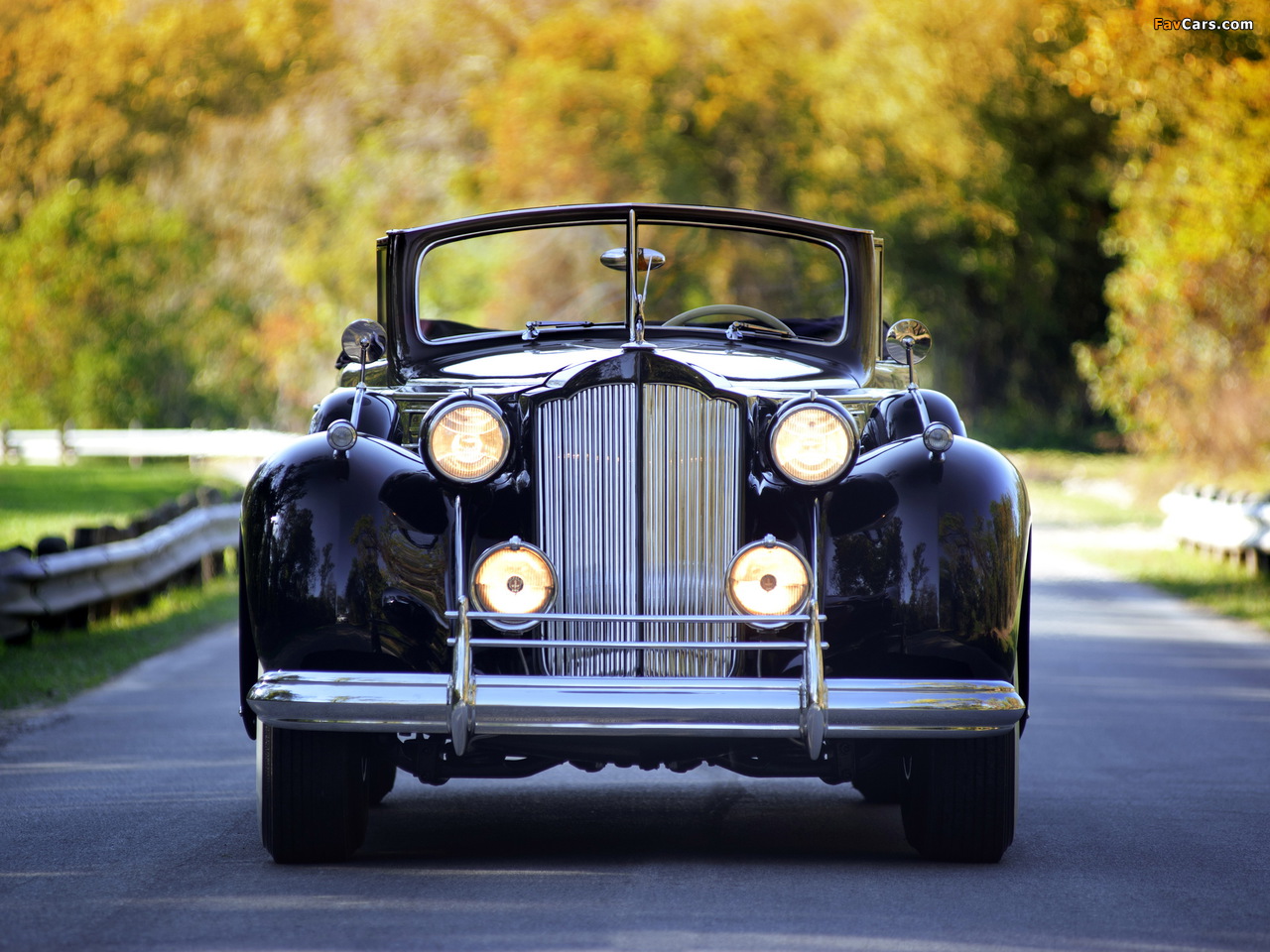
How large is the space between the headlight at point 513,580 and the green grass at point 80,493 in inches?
454

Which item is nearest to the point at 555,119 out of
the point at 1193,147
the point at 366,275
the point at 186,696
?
the point at 366,275

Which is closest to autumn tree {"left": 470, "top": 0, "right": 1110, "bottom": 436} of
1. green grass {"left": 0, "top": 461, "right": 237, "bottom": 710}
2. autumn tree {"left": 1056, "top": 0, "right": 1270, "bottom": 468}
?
autumn tree {"left": 1056, "top": 0, "right": 1270, "bottom": 468}

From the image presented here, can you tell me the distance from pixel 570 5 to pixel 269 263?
11.2m

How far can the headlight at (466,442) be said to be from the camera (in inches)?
204

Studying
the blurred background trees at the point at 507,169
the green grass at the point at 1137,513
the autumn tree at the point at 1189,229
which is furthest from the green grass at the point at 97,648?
the blurred background trees at the point at 507,169

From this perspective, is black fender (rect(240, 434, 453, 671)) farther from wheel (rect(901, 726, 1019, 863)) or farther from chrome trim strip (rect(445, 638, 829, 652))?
wheel (rect(901, 726, 1019, 863))

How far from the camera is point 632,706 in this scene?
4.87 m

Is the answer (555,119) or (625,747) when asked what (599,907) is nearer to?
(625,747)

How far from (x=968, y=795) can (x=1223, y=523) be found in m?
11.6

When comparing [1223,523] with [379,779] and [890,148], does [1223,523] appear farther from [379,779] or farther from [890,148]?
[890,148]

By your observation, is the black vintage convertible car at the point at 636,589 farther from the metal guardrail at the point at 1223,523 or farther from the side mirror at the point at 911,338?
the metal guardrail at the point at 1223,523

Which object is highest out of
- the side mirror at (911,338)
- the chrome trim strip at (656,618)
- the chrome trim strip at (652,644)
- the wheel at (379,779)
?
the side mirror at (911,338)

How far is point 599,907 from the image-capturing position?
189 inches

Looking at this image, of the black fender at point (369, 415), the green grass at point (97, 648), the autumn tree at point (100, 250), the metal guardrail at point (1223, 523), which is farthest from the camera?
the autumn tree at point (100, 250)
